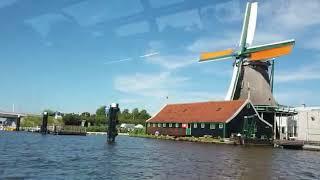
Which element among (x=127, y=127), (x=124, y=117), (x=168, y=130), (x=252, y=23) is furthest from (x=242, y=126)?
(x=124, y=117)

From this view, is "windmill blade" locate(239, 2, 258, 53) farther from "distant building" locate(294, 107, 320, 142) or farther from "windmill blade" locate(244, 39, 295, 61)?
"distant building" locate(294, 107, 320, 142)

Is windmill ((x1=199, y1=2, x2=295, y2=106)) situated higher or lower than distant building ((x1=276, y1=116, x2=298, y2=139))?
higher

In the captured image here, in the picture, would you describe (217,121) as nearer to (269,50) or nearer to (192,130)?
(192,130)

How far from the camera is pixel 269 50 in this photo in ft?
221

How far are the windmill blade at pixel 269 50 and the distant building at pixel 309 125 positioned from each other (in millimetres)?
9350

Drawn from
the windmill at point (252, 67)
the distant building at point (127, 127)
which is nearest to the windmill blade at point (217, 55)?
the windmill at point (252, 67)

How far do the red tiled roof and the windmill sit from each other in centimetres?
408

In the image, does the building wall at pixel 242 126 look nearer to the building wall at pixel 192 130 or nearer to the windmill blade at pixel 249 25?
the building wall at pixel 192 130

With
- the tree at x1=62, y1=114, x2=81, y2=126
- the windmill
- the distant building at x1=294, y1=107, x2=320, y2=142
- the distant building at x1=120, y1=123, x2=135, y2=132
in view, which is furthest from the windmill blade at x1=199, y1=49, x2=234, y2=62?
the tree at x1=62, y1=114, x2=81, y2=126

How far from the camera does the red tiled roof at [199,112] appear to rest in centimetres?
6306

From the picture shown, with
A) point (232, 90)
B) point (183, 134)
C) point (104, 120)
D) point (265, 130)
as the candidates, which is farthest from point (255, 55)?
point (104, 120)

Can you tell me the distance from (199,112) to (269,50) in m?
14.1

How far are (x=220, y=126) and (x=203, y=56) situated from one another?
18488mm

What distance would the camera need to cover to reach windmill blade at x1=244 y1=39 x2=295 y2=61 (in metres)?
65.2
